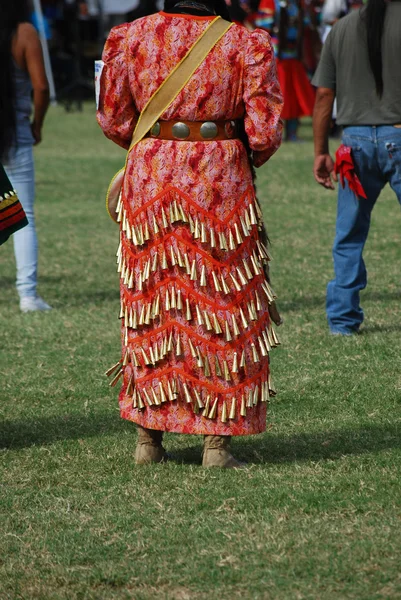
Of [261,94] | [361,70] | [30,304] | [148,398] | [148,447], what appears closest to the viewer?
[261,94]

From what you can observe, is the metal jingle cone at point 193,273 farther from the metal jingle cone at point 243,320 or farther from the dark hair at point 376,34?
the dark hair at point 376,34

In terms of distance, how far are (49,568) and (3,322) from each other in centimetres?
406

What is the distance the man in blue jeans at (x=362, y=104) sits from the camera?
6289 mm

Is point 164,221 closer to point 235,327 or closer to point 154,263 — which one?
point 154,263

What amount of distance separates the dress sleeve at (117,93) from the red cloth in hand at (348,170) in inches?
82.8

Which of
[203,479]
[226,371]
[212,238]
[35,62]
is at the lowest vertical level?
[203,479]

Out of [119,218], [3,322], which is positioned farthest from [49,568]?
[3,322]

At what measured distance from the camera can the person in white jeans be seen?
7102mm

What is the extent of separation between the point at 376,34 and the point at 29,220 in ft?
8.81

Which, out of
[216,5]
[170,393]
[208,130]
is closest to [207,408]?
[170,393]

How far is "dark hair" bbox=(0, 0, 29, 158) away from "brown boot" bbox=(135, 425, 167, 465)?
3166 mm

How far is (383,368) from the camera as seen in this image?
6023 mm

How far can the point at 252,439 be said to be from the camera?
4.97 metres

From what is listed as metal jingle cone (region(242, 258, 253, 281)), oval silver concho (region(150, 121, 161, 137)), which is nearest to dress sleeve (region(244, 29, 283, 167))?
oval silver concho (region(150, 121, 161, 137))
